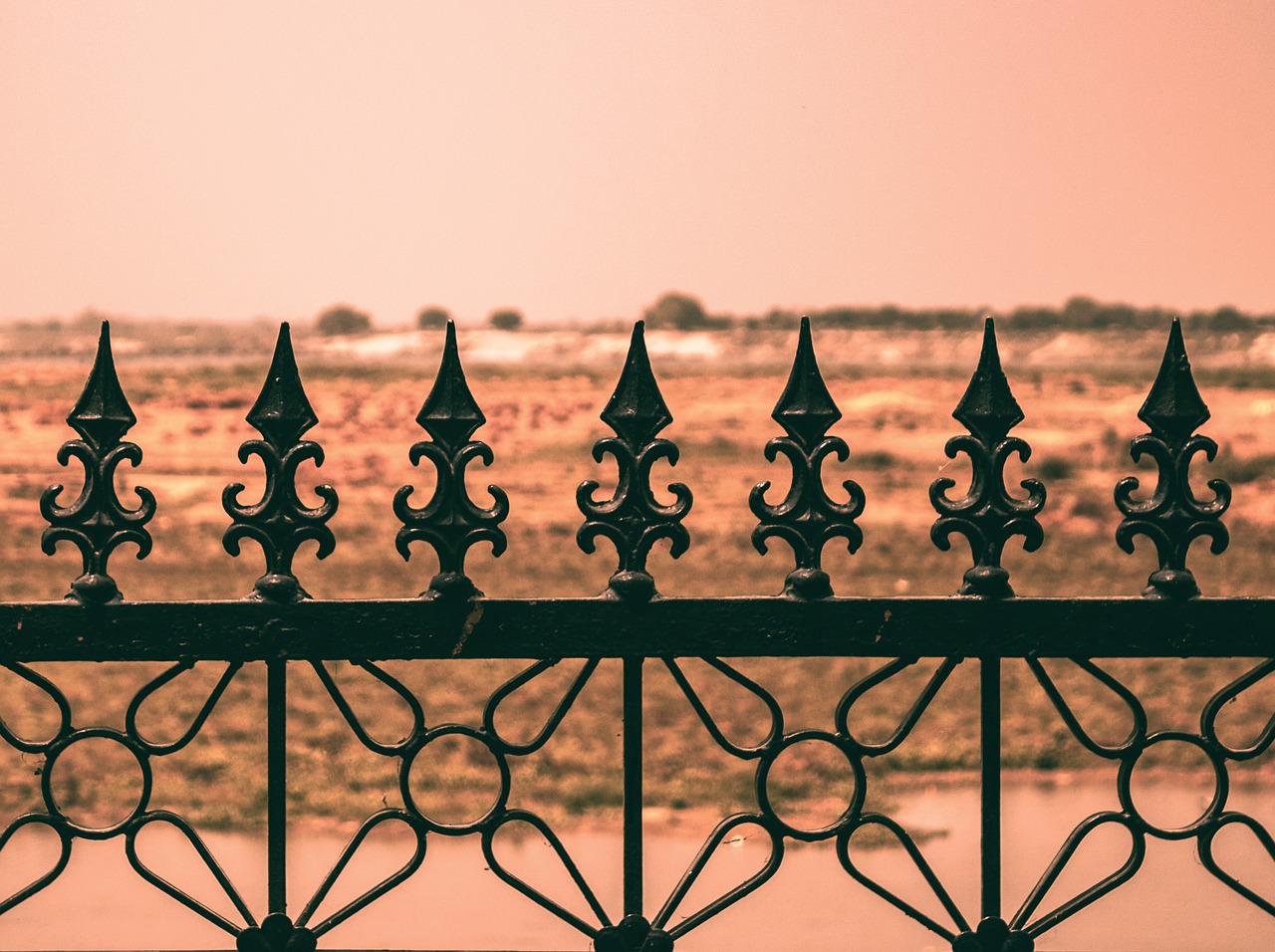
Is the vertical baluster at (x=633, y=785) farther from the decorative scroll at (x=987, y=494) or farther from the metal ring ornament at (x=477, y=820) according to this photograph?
the decorative scroll at (x=987, y=494)

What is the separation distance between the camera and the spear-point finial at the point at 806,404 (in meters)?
2.62

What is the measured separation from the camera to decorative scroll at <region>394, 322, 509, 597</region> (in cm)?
258

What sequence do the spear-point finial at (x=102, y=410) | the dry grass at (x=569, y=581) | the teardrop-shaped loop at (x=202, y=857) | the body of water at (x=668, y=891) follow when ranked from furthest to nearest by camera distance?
the dry grass at (x=569, y=581)
the body of water at (x=668, y=891)
the spear-point finial at (x=102, y=410)
the teardrop-shaped loop at (x=202, y=857)

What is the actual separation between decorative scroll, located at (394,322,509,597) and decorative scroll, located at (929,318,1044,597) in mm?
791

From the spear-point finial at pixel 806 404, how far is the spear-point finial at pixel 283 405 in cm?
83

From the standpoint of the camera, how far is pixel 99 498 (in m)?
2.63

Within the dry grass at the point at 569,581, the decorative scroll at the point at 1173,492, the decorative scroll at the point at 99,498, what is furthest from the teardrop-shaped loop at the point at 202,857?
the decorative scroll at the point at 1173,492

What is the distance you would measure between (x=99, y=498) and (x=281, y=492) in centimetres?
32

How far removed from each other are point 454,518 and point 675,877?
3037 millimetres

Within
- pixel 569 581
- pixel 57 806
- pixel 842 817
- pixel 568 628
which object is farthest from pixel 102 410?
pixel 569 581

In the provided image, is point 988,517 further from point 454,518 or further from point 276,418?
point 276,418

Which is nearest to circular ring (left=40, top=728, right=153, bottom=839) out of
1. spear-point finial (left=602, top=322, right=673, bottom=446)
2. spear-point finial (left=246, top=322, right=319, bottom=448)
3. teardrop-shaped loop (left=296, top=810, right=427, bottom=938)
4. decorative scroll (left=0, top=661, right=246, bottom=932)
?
decorative scroll (left=0, top=661, right=246, bottom=932)

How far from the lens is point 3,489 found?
2227cm

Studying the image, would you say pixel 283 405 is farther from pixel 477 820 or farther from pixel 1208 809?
pixel 1208 809
